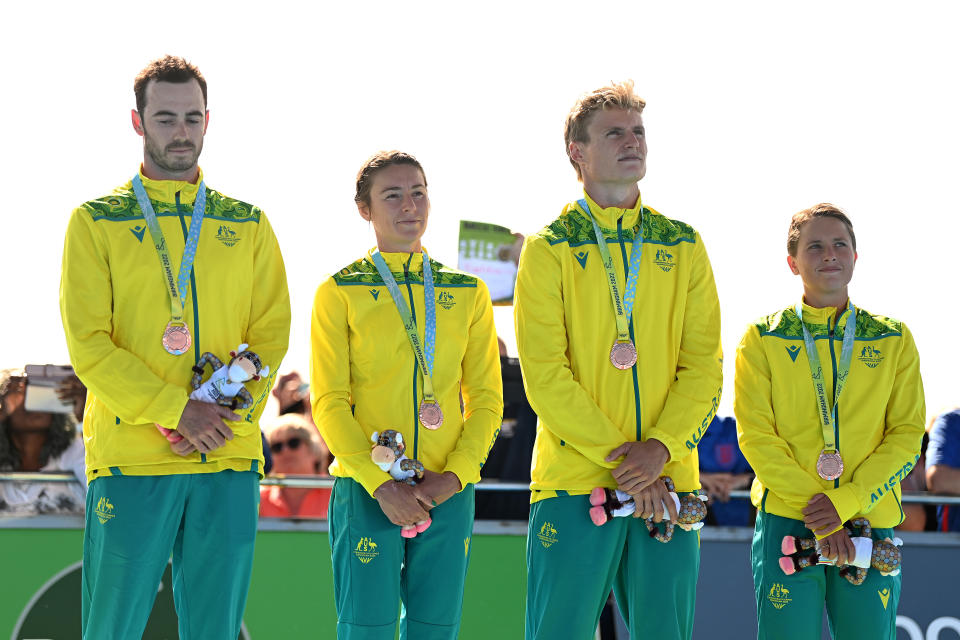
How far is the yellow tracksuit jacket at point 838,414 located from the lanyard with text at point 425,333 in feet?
4.50

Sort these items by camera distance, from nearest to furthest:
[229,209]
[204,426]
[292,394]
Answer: [204,426] < [229,209] < [292,394]

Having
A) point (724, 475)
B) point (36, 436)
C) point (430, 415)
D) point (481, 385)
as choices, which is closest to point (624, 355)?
point (481, 385)

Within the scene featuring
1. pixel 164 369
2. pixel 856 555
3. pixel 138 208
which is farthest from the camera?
pixel 856 555

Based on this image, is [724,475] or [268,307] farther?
[724,475]

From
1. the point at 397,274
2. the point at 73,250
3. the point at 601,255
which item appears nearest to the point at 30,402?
the point at 73,250

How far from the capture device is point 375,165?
14.1 ft

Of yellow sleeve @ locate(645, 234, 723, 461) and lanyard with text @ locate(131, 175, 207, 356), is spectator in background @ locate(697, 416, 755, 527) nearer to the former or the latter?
yellow sleeve @ locate(645, 234, 723, 461)

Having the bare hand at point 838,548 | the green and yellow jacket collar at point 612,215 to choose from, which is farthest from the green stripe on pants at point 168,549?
the bare hand at point 838,548

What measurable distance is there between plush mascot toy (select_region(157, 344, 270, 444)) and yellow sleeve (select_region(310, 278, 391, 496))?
38 centimetres

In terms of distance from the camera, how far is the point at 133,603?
3.68 m

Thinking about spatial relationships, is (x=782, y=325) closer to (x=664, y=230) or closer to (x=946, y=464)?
(x=664, y=230)

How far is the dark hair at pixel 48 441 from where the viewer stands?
569 centimetres

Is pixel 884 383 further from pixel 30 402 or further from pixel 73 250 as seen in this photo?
pixel 30 402

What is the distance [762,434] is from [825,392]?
1.09 ft
